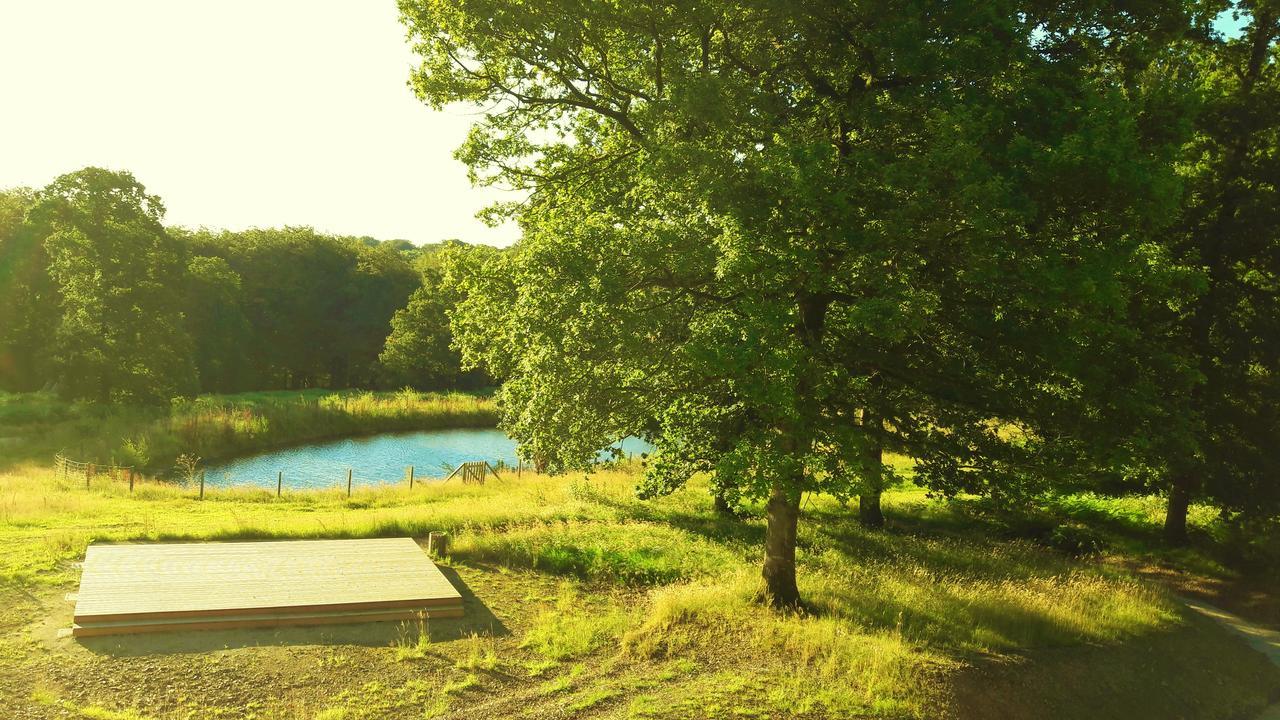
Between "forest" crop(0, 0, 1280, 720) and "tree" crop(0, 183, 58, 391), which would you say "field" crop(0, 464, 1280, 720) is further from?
"tree" crop(0, 183, 58, 391)

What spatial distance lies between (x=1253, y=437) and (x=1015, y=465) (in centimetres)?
996

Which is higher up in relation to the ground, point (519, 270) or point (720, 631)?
point (519, 270)

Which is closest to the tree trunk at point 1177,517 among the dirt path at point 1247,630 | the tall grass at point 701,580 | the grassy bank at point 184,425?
the tall grass at point 701,580

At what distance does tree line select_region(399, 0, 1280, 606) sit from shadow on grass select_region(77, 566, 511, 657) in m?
2.88

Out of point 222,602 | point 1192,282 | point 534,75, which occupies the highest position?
point 534,75

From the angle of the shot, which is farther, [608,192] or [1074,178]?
[608,192]

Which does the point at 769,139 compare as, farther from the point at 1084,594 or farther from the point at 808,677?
the point at 1084,594

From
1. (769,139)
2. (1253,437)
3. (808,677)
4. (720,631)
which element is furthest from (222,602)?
(1253,437)

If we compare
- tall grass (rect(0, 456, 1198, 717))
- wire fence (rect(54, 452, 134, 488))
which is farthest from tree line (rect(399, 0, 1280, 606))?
wire fence (rect(54, 452, 134, 488))

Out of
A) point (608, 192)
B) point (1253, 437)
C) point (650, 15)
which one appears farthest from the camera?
point (1253, 437)

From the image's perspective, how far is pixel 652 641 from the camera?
1174cm

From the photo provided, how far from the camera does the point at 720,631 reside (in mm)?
12180

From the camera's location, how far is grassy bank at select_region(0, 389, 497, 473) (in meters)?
32.6

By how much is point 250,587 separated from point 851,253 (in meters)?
10.5
